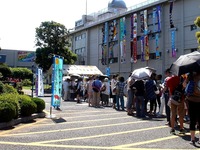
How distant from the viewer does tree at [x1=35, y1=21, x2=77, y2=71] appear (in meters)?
49.1

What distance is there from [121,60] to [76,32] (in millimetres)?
20313

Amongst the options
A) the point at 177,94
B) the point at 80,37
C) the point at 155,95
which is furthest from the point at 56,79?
the point at 80,37

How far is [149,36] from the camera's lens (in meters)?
42.9

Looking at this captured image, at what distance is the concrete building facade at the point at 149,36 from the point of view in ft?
124

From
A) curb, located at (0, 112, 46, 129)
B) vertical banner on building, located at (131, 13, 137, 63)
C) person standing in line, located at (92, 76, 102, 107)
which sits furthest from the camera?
vertical banner on building, located at (131, 13, 137, 63)

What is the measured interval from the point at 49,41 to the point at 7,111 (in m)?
41.5

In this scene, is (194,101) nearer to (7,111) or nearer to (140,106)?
(7,111)

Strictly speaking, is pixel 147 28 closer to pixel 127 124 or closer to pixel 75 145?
pixel 127 124

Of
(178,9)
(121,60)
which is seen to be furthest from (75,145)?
(121,60)

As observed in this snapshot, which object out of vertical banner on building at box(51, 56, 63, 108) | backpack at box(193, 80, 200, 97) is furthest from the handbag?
vertical banner on building at box(51, 56, 63, 108)

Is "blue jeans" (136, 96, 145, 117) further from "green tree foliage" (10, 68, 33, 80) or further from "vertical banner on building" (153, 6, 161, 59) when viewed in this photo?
"green tree foliage" (10, 68, 33, 80)

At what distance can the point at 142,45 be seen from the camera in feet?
141

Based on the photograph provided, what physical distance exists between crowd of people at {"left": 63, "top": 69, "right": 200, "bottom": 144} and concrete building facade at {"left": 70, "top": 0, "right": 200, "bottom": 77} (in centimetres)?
1949

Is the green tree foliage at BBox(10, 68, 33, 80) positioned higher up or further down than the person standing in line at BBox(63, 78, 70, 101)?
higher up
